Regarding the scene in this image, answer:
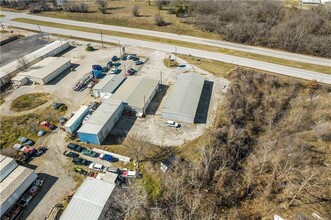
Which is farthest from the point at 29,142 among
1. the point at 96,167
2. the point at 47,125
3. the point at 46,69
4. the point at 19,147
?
the point at 46,69

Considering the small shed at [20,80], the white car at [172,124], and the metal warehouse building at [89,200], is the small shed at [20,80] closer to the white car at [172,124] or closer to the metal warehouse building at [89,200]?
the metal warehouse building at [89,200]

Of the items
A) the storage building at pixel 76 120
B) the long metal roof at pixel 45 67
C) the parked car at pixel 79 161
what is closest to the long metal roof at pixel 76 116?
the storage building at pixel 76 120

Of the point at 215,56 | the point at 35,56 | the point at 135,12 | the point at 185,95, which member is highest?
the point at 135,12

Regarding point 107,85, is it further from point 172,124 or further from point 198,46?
point 198,46

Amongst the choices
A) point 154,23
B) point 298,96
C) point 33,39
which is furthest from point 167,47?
point 33,39

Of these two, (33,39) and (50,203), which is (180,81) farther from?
(33,39)

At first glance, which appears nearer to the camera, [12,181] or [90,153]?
[12,181]

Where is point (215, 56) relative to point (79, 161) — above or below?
above

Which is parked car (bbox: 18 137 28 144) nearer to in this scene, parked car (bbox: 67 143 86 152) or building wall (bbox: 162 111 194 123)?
parked car (bbox: 67 143 86 152)
